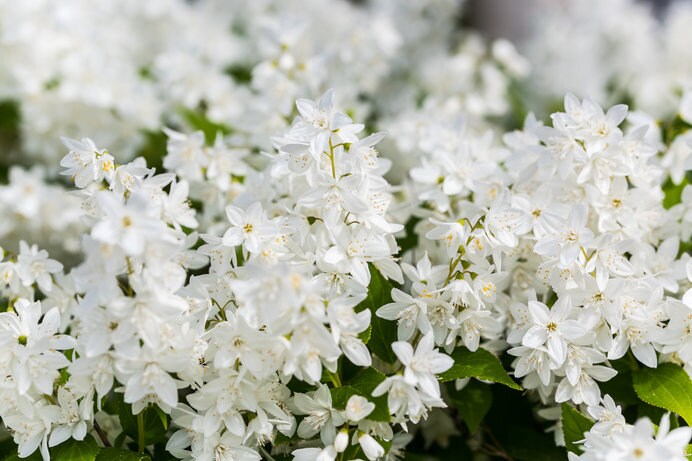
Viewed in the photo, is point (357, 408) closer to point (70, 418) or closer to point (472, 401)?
point (472, 401)

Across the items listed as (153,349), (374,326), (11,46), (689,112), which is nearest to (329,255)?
(374,326)

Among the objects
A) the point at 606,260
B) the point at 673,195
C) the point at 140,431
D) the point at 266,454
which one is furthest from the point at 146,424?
the point at 673,195

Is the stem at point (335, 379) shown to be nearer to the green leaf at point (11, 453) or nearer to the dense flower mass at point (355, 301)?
the dense flower mass at point (355, 301)

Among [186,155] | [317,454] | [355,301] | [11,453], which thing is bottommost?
[11,453]

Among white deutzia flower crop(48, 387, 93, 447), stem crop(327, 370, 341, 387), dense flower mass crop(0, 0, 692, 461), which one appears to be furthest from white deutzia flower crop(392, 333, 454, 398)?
white deutzia flower crop(48, 387, 93, 447)

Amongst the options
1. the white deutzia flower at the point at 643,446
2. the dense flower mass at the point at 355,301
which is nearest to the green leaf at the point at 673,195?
the dense flower mass at the point at 355,301

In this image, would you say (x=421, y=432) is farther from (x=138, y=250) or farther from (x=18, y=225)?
(x=18, y=225)
